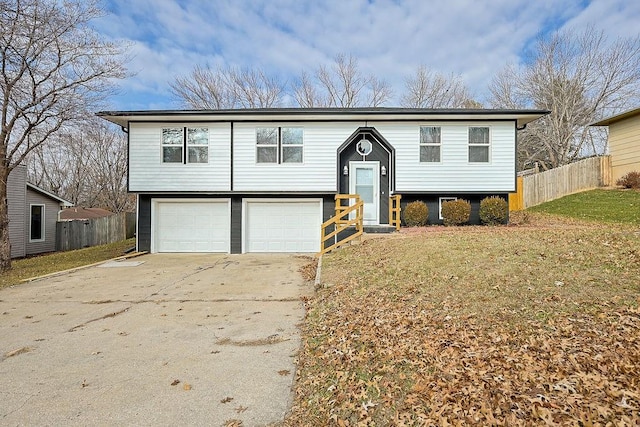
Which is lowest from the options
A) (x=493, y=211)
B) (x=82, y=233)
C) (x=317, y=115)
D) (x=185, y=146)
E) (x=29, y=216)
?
(x=82, y=233)

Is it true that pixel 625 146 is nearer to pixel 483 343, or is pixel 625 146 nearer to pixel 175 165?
pixel 483 343

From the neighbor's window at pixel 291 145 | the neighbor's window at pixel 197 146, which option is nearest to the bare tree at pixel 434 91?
the neighbor's window at pixel 291 145

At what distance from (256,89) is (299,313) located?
97.6ft

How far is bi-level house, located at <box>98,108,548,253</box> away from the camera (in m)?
13.7

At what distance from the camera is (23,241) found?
18266 mm

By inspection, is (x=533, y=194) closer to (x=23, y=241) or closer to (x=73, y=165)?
(x=23, y=241)

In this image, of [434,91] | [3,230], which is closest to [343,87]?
[434,91]

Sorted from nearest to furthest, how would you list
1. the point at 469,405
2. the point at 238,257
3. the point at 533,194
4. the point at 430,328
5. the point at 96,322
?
1. the point at 469,405
2. the point at 430,328
3. the point at 96,322
4. the point at 238,257
5. the point at 533,194

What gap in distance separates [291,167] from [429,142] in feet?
17.1

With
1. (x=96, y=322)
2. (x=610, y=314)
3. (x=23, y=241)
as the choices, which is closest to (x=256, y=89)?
(x=23, y=241)

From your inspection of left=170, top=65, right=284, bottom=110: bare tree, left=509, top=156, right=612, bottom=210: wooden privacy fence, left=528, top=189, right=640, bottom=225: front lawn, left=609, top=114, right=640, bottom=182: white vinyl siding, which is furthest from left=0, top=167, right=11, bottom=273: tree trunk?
left=609, top=114, right=640, bottom=182: white vinyl siding

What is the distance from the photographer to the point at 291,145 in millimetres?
13906

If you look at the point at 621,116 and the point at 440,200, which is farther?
the point at 621,116

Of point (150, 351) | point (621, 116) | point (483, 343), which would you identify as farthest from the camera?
point (621, 116)
